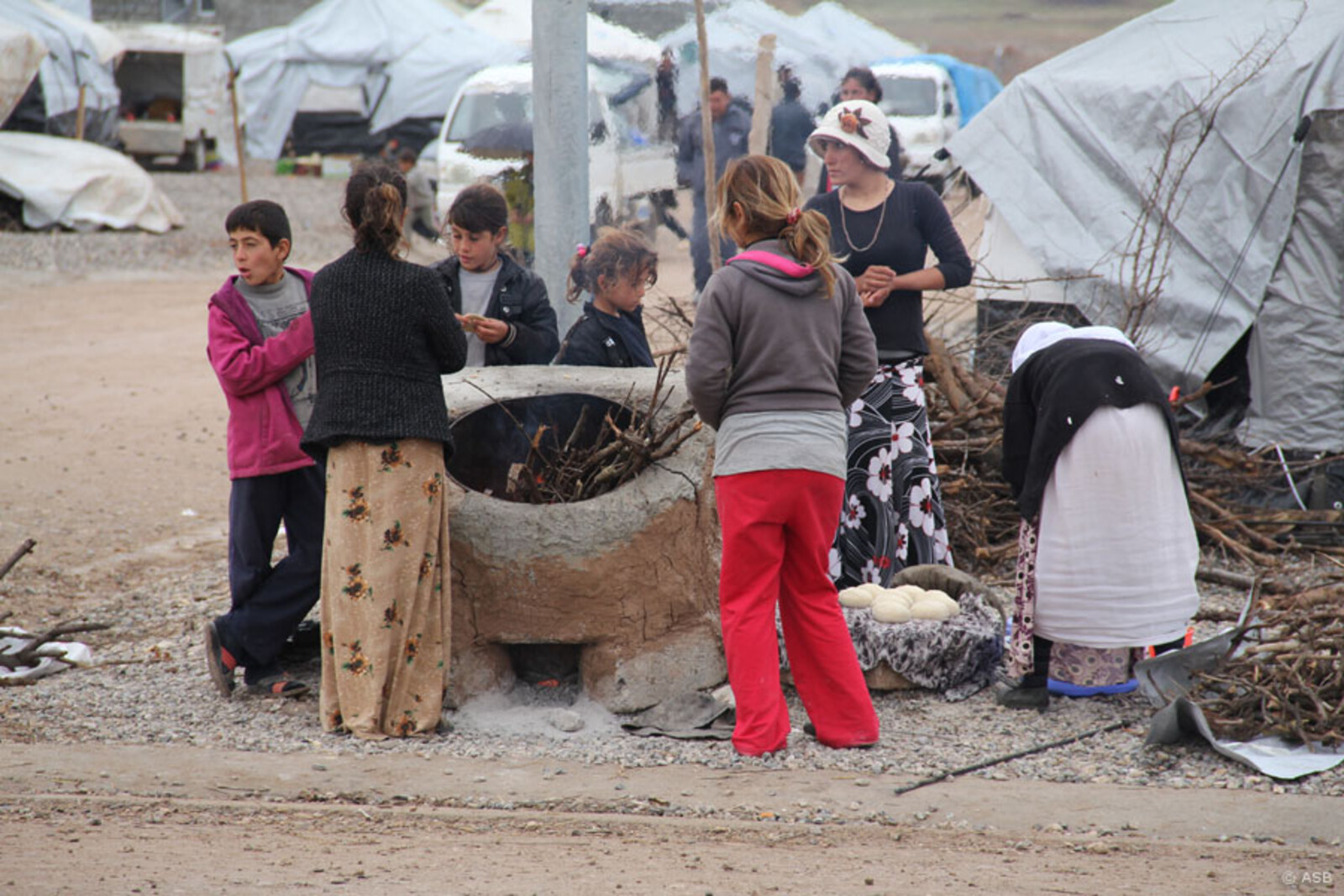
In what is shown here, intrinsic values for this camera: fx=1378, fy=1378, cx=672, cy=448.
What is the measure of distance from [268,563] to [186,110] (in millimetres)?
21356

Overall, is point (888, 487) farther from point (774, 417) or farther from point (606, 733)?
point (606, 733)

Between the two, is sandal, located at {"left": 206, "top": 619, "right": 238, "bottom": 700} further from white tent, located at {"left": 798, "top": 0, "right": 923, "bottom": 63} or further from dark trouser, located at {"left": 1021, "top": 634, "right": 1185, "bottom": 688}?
white tent, located at {"left": 798, "top": 0, "right": 923, "bottom": 63}

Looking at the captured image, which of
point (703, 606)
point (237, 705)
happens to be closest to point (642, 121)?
point (703, 606)

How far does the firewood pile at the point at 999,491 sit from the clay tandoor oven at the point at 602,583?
6.57 ft

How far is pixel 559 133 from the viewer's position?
5910 mm

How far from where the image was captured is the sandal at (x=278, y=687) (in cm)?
461

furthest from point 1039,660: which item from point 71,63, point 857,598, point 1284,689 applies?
point 71,63

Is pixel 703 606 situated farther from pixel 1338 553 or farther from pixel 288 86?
pixel 288 86

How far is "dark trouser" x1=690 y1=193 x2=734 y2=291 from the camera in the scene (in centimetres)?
656

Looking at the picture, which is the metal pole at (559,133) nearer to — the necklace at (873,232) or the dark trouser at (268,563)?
the necklace at (873,232)

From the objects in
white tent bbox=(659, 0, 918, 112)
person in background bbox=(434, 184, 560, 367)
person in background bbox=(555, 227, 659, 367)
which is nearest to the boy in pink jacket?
person in background bbox=(434, 184, 560, 367)

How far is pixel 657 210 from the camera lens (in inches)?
258

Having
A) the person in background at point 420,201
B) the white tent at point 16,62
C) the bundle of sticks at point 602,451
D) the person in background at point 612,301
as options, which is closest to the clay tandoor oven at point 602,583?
the bundle of sticks at point 602,451

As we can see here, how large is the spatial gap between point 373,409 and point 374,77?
23085mm
